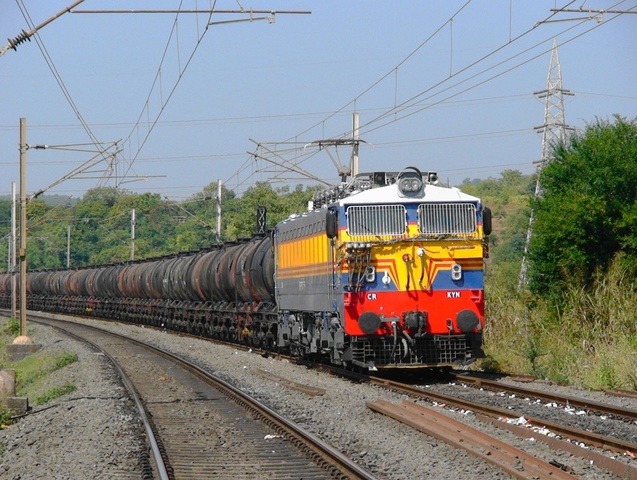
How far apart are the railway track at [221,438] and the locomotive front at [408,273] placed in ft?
8.59

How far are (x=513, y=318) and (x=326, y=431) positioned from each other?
1218cm

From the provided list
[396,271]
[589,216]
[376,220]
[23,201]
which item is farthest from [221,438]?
[23,201]

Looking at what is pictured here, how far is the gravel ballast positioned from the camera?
392 inches

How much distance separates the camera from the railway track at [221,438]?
10.1m

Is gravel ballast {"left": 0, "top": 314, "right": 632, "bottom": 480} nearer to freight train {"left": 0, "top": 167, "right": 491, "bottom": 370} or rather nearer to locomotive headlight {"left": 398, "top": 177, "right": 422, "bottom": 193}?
freight train {"left": 0, "top": 167, "right": 491, "bottom": 370}

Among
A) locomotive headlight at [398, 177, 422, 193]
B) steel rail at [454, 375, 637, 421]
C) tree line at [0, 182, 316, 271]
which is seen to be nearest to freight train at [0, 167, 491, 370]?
locomotive headlight at [398, 177, 422, 193]

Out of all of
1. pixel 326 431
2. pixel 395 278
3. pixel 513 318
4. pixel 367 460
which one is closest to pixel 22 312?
pixel 513 318

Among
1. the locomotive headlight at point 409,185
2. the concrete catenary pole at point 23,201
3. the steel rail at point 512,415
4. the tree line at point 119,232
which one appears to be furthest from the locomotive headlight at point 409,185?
the tree line at point 119,232

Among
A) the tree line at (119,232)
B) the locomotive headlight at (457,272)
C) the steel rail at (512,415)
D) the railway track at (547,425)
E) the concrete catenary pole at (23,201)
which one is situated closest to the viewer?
the railway track at (547,425)

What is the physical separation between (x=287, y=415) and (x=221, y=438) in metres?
2.05

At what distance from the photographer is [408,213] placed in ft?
58.1

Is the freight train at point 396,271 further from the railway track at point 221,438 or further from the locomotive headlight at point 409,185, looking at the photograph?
the railway track at point 221,438

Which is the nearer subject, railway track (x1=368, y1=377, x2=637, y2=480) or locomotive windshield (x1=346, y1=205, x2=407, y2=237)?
railway track (x1=368, y1=377, x2=637, y2=480)

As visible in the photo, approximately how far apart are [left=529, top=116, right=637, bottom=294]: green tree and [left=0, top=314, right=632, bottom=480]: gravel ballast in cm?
935
